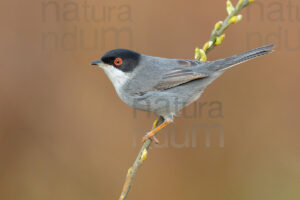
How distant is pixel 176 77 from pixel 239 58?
0.76 metres

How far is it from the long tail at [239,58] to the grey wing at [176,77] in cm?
18

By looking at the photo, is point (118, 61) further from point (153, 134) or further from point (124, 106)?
point (124, 106)

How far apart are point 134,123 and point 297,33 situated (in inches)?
125

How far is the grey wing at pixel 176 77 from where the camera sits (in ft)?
14.0

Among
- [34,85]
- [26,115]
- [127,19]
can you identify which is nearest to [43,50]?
[34,85]

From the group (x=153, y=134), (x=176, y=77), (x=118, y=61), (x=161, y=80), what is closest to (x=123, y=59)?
(x=118, y=61)

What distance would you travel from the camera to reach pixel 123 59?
4.24 m

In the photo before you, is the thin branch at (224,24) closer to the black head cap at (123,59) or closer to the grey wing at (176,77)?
the grey wing at (176,77)

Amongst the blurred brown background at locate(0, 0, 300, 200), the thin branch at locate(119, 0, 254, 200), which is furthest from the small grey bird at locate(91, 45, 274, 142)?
the blurred brown background at locate(0, 0, 300, 200)

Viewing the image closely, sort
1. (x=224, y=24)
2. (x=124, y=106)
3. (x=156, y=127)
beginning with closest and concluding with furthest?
1. (x=224, y=24)
2. (x=156, y=127)
3. (x=124, y=106)

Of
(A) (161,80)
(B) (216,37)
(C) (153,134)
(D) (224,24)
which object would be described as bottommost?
(C) (153,134)

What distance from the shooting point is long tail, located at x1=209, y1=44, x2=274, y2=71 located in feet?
13.2

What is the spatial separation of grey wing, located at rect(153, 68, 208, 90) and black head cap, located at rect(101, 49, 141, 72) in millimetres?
382

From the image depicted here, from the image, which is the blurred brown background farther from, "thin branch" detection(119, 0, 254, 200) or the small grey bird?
"thin branch" detection(119, 0, 254, 200)
